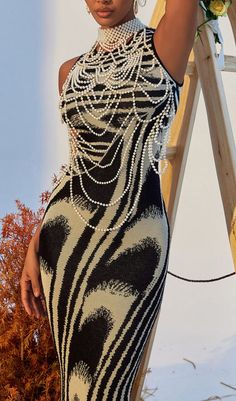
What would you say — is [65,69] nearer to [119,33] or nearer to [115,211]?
[119,33]

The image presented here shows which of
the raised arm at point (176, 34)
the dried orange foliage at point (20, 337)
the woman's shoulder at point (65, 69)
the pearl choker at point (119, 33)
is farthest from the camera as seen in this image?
the dried orange foliage at point (20, 337)

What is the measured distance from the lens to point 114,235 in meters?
1.24

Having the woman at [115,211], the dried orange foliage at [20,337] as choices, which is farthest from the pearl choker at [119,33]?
the dried orange foliage at [20,337]

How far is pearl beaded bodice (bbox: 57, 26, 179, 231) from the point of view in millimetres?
1228

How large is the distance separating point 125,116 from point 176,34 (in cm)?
15

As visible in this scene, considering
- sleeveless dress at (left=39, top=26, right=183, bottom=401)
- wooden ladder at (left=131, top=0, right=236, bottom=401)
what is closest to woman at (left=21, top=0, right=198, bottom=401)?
sleeveless dress at (left=39, top=26, right=183, bottom=401)

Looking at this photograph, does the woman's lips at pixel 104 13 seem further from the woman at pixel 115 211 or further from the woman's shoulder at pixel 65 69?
the woman's shoulder at pixel 65 69

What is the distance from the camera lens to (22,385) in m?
1.51

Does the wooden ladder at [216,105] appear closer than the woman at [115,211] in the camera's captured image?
No

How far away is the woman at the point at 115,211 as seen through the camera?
3.97 ft

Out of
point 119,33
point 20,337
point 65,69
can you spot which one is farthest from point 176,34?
point 20,337

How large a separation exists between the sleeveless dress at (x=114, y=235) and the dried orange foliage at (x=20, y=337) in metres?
0.23

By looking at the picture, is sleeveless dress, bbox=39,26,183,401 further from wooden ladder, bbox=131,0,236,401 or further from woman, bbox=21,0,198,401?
wooden ladder, bbox=131,0,236,401

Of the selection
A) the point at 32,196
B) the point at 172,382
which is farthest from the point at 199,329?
the point at 32,196
